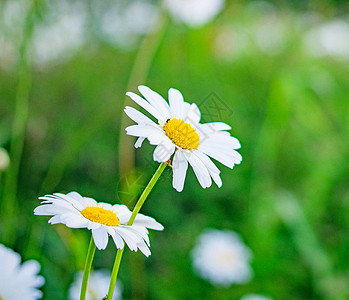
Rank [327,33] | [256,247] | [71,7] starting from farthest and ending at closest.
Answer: [327,33] < [71,7] < [256,247]

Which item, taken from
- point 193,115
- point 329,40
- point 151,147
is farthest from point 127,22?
point 193,115

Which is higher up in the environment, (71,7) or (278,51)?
(278,51)

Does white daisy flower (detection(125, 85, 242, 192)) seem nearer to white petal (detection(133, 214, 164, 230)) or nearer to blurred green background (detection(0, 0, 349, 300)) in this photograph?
white petal (detection(133, 214, 164, 230))

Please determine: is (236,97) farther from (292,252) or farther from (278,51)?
(292,252)

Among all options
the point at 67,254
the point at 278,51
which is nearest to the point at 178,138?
the point at 67,254

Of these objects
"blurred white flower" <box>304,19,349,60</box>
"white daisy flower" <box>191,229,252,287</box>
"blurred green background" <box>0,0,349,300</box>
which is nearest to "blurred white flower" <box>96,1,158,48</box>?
"blurred green background" <box>0,0,349,300</box>

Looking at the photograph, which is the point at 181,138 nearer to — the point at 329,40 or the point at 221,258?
the point at 221,258

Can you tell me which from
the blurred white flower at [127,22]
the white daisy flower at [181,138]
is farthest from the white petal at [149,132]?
the blurred white flower at [127,22]
